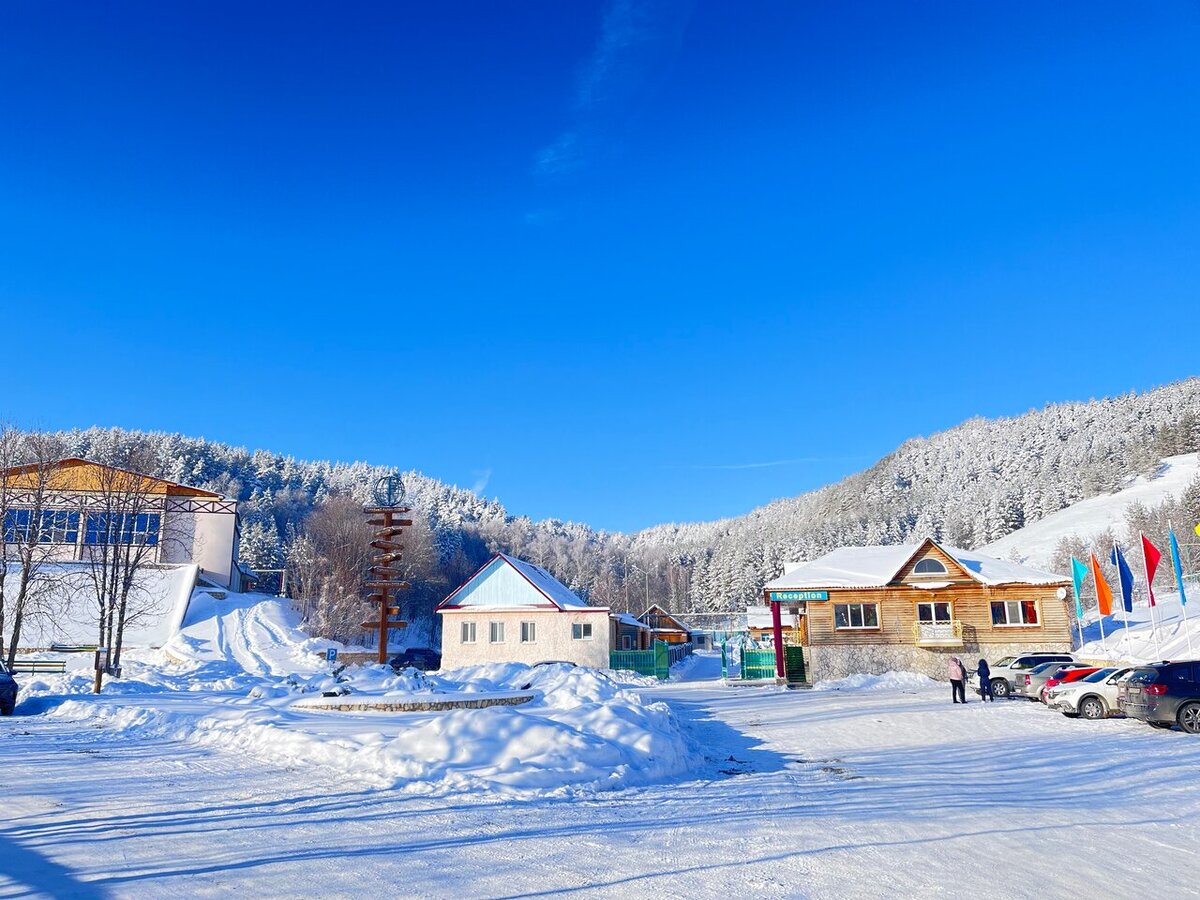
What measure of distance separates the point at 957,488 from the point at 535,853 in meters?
174

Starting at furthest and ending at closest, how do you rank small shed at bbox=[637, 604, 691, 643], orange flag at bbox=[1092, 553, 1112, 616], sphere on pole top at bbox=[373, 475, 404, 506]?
sphere on pole top at bbox=[373, 475, 404, 506], small shed at bbox=[637, 604, 691, 643], orange flag at bbox=[1092, 553, 1112, 616]

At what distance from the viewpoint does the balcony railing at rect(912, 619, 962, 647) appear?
3619 centimetres

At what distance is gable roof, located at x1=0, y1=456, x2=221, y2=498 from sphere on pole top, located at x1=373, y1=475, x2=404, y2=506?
82.3 meters

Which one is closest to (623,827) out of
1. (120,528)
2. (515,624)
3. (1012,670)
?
(1012,670)

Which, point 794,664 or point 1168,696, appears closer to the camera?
point 1168,696

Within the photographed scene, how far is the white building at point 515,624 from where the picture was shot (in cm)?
4353

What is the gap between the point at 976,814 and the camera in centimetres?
966

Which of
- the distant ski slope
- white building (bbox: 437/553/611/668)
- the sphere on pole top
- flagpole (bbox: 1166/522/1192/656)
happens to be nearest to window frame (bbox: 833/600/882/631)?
flagpole (bbox: 1166/522/1192/656)

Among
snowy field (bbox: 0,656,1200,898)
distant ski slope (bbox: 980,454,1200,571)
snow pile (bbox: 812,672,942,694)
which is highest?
distant ski slope (bbox: 980,454,1200,571)

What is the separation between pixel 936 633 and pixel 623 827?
105ft

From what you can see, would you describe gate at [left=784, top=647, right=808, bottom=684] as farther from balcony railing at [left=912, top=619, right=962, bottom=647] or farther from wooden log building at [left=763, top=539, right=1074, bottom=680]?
balcony railing at [left=912, top=619, right=962, bottom=647]

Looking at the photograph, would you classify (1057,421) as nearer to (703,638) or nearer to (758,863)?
(703,638)

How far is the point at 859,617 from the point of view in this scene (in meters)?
37.3

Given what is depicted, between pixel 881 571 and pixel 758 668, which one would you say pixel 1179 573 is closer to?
pixel 881 571
